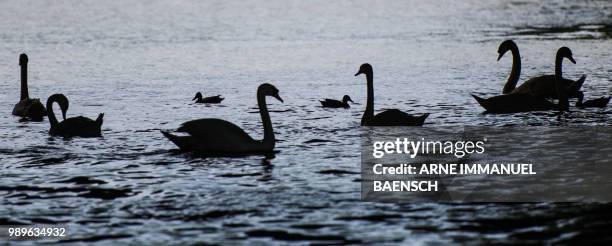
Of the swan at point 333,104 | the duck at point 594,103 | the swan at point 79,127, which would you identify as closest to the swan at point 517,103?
the duck at point 594,103

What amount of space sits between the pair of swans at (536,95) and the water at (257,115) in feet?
1.33

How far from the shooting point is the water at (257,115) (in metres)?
12.2

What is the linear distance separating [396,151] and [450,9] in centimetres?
5608

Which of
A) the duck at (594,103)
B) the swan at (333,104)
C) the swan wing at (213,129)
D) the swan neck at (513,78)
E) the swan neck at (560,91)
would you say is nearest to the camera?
the swan wing at (213,129)

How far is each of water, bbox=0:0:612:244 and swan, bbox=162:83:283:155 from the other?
29cm

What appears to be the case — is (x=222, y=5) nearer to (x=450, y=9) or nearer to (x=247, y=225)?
(x=450, y=9)

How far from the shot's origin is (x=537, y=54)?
38.6 metres

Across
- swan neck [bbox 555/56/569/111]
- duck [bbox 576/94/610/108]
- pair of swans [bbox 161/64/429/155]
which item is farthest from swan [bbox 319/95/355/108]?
pair of swans [bbox 161/64/429/155]

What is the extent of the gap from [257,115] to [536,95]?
598 cm

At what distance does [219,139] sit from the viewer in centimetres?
1703

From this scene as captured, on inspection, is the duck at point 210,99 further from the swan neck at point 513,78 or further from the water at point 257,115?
the swan neck at point 513,78

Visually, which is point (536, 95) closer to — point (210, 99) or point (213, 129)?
point (210, 99)

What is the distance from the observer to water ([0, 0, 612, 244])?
1216 cm

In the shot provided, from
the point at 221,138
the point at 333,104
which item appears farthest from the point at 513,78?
the point at 221,138
